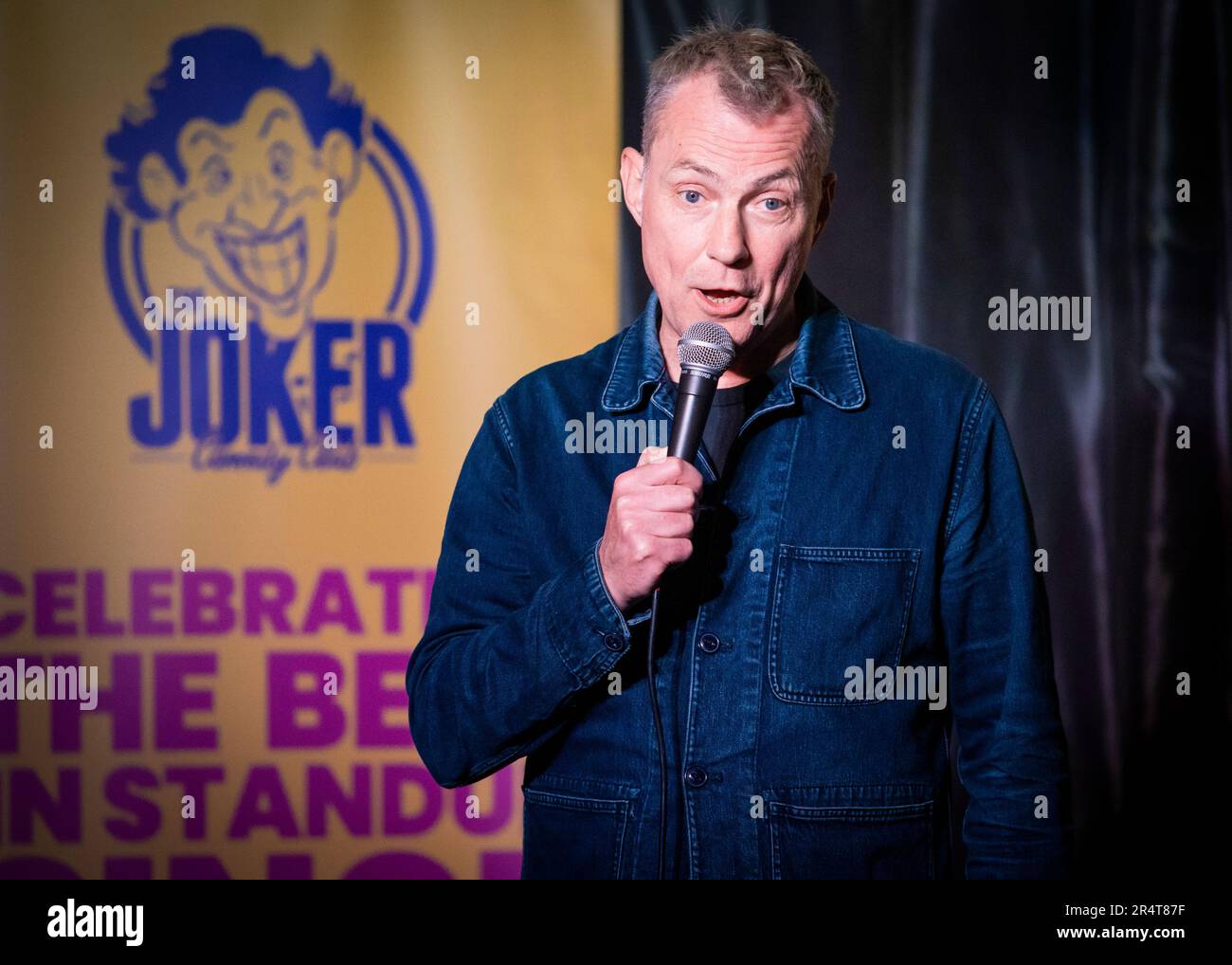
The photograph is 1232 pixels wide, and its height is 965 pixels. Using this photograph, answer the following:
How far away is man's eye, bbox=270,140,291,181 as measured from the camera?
193 centimetres

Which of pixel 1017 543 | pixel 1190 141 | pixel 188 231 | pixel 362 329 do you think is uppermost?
pixel 1190 141

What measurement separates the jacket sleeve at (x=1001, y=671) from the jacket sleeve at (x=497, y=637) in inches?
18.5

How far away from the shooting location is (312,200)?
194cm

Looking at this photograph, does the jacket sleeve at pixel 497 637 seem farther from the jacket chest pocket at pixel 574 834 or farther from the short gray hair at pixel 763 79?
the short gray hair at pixel 763 79

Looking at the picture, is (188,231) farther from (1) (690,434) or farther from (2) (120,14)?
(1) (690,434)

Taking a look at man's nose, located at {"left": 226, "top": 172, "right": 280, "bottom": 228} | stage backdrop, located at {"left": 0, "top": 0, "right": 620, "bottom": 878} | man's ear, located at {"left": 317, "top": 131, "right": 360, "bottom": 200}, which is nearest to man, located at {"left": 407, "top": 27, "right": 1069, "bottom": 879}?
stage backdrop, located at {"left": 0, "top": 0, "right": 620, "bottom": 878}

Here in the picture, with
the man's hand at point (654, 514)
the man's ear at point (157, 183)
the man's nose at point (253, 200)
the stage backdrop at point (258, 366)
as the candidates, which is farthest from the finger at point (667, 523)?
the man's ear at point (157, 183)

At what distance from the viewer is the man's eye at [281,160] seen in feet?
6.34

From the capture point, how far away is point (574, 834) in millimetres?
1443

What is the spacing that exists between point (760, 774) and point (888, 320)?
965 millimetres

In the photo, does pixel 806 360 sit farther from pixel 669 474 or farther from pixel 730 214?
pixel 669 474

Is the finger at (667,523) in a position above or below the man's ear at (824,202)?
below

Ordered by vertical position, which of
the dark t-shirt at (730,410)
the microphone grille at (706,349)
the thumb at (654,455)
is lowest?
the thumb at (654,455)
